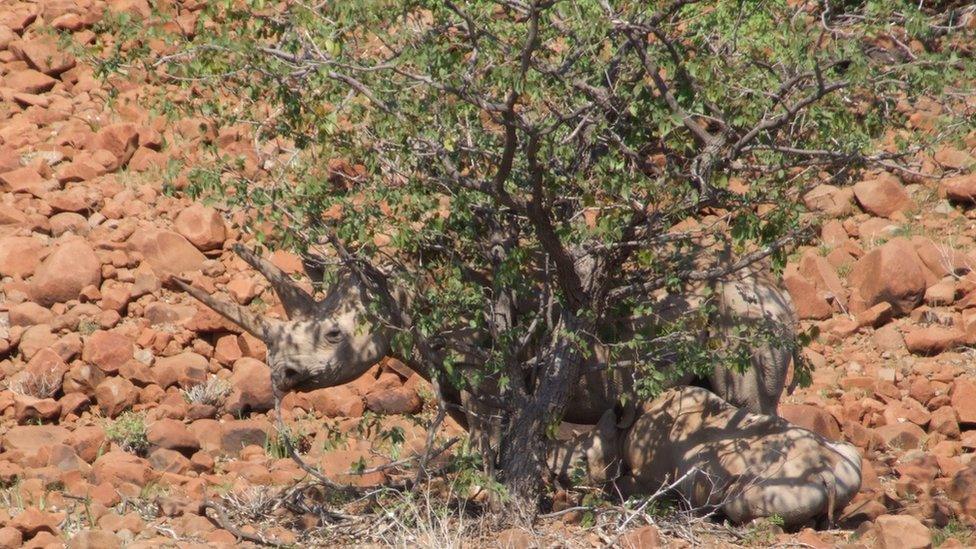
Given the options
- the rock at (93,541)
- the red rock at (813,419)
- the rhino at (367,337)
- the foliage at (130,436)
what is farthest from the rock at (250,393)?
the red rock at (813,419)

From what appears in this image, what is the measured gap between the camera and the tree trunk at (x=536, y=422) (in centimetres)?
777

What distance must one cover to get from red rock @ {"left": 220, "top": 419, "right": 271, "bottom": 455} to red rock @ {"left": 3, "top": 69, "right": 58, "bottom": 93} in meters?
5.17

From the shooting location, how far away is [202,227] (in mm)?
12203

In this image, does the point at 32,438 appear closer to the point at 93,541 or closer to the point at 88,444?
the point at 88,444

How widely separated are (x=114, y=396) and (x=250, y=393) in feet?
3.18

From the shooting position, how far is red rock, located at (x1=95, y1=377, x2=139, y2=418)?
1054 cm

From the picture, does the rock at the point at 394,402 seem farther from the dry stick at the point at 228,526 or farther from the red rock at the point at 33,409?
the dry stick at the point at 228,526

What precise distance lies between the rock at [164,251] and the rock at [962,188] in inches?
261

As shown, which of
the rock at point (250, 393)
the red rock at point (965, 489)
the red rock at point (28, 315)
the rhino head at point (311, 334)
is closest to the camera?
the rhino head at point (311, 334)

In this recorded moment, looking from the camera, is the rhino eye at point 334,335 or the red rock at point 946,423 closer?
the rhino eye at point 334,335

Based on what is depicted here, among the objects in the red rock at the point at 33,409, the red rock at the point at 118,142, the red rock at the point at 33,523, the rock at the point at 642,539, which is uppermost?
the red rock at the point at 118,142

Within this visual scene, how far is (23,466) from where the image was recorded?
9031 mm

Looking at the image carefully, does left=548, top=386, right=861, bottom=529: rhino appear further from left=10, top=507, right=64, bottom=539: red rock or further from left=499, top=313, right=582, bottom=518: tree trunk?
left=10, top=507, right=64, bottom=539: red rock

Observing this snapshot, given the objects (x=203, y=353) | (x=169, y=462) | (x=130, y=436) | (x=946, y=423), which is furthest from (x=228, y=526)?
(x=946, y=423)
